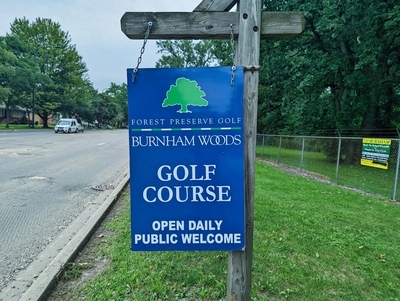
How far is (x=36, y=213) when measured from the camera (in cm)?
488

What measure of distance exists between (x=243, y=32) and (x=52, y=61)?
4940cm

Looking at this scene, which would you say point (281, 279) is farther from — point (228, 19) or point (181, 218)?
point (228, 19)

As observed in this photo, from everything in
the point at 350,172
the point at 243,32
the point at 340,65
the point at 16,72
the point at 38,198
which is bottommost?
the point at 350,172

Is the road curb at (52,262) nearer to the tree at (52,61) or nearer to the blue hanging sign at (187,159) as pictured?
the blue hanging sign at (187,159)

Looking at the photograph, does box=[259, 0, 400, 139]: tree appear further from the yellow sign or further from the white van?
the white van

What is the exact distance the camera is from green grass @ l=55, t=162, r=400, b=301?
2709mm

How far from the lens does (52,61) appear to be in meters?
43.5

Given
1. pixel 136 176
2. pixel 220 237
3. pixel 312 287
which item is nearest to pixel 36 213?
pixel 136 176

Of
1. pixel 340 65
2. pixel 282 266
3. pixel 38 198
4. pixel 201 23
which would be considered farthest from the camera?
pixel 340 65

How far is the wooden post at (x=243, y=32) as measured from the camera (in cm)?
193

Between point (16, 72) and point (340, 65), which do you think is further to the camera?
point (16, 72)

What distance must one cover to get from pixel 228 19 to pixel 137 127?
992mm

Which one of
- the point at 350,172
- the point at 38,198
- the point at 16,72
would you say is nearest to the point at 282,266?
the point at 38,198

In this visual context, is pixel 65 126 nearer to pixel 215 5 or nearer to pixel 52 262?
pixel 52 262
